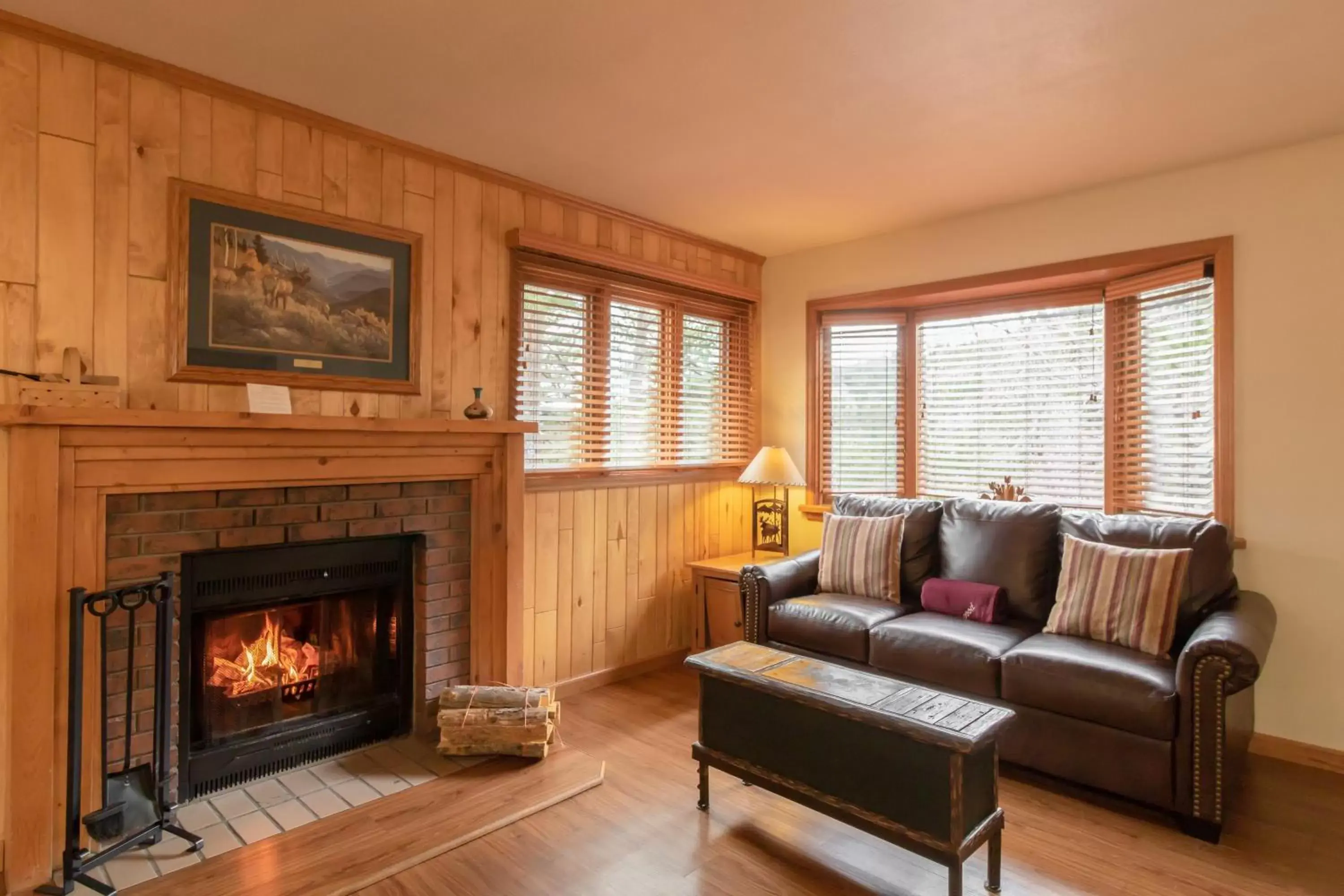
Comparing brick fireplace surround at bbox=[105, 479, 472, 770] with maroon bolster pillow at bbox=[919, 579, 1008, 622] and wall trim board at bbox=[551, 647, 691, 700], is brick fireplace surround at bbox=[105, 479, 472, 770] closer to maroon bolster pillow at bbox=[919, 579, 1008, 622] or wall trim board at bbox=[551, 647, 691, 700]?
wall trim board at bbox=[551, 647, 691, 700]

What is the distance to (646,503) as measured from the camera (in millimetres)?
4176

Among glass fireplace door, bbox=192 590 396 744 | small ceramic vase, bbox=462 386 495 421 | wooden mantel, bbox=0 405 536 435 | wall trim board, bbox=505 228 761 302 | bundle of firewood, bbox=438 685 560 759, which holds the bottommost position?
bundle of firewood, bbox=438 685 560 759

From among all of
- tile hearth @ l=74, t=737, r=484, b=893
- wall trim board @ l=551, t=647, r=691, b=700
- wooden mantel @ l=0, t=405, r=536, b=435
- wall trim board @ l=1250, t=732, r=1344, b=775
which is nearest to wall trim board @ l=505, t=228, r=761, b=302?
wooden mantel @ l=0, t=405, r=536, b=435

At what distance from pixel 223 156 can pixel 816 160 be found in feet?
7.69

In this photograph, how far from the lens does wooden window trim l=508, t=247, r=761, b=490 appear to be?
3.54 m

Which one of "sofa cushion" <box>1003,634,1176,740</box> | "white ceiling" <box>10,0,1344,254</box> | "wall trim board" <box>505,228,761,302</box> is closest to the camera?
"white ceiling" <box>10,0,1344,254</box>

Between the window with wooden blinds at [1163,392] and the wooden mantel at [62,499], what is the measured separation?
11.5 ft

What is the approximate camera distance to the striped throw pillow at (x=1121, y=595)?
110 inches

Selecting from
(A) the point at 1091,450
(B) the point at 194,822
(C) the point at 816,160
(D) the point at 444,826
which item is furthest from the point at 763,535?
(B) the point at 194,822

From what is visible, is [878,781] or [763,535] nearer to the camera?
[878,781]

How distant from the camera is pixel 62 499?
215 centimetres

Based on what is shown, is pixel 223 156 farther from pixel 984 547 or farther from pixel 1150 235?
pixel 1150 235

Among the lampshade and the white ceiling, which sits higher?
the white ceiling

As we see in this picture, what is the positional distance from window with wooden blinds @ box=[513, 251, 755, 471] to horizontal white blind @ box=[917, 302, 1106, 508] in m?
1.18
